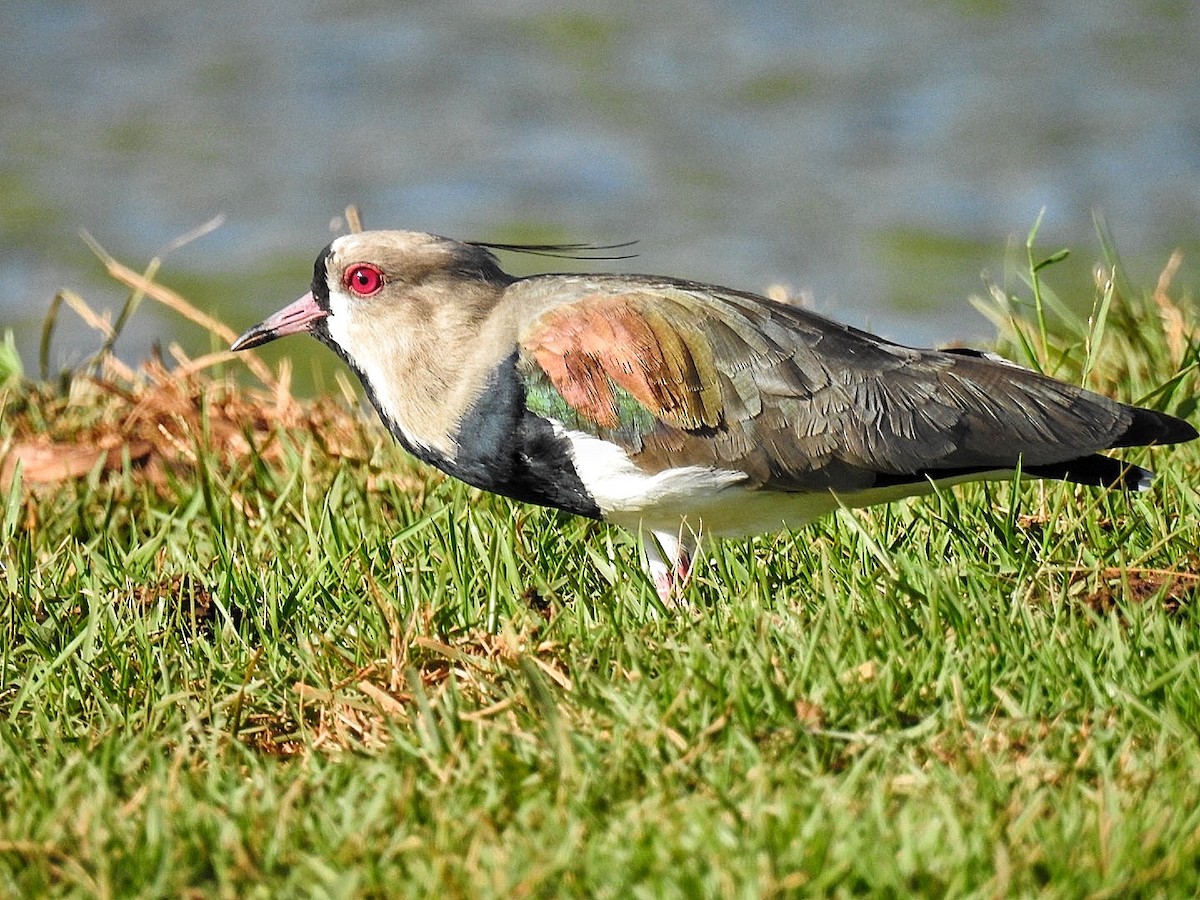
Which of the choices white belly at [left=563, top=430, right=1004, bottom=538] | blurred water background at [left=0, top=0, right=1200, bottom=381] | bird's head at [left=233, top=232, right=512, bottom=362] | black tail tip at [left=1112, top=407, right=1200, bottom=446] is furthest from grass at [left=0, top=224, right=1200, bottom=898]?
blurred water background at [left=0, top=0, right=1200, bottom=381]

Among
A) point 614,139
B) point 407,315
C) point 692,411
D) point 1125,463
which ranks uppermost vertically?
point 407,315

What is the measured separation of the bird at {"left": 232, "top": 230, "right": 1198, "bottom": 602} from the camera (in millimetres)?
4844

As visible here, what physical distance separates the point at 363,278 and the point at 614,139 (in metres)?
9.84

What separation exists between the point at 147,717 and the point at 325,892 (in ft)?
3.65

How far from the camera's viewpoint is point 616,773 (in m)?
3.61

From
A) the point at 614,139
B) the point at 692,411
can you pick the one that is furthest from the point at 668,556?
the point at 614,139

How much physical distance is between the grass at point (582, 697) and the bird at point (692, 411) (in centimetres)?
15

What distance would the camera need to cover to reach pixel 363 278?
205 inches

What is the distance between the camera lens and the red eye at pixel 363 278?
17.0 feet

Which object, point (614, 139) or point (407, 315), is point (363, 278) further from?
point (614, 139)

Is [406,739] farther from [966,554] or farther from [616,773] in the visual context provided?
[966,554]

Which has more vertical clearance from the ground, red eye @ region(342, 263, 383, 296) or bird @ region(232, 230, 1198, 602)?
red eye @ region(342, 263, 383, 296)

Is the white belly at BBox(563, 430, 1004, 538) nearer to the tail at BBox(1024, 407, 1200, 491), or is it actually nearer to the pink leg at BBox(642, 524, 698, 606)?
the pink leg at BBox(642, 524, 698, 606)

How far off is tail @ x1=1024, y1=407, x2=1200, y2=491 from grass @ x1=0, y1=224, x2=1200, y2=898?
10 cm
